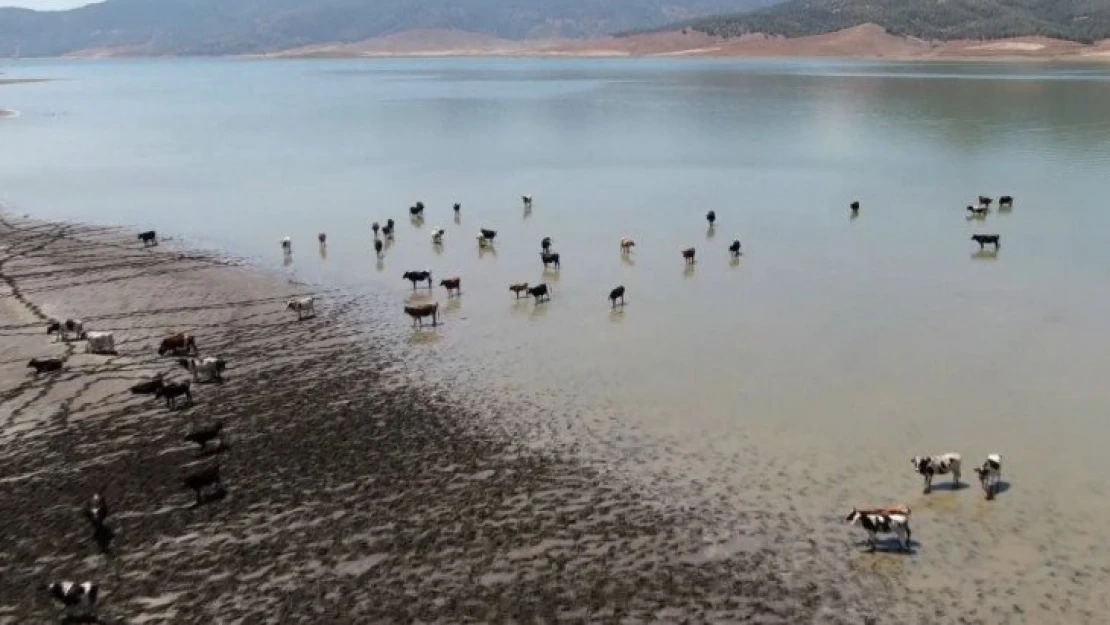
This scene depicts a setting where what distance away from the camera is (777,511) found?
17.3m

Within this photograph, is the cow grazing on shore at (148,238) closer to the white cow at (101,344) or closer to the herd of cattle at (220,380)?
the herd of cattle at (220,380)

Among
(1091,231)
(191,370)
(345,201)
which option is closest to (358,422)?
(191,370)

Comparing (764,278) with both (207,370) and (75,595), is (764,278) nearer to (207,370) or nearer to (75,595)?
(207,370)

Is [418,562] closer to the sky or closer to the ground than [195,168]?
Result: closer to the ground

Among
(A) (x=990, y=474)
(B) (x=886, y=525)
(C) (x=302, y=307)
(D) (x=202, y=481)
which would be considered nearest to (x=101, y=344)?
(C) (x=302, y=307)

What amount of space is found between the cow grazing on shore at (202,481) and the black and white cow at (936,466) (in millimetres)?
13590

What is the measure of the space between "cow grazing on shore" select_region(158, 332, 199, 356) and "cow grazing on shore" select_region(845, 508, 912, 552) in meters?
18.0

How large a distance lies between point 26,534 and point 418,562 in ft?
23.9

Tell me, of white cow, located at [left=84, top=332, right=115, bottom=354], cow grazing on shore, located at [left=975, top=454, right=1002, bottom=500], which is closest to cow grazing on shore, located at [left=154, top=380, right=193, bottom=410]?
white cow, located at [left=84, top=332, right=115, bottom=354]

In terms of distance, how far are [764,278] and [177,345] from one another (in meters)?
19.3

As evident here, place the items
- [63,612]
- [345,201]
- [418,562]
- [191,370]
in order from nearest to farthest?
1. [63,612]
2. [418,562]
3. [191,370]
4. [345,201]

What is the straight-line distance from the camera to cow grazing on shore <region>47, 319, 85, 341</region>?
2661 centimetres

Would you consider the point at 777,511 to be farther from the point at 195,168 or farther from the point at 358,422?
the point at 195,168

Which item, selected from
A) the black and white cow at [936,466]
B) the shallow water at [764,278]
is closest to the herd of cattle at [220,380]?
the black and white cow at [936,466]
